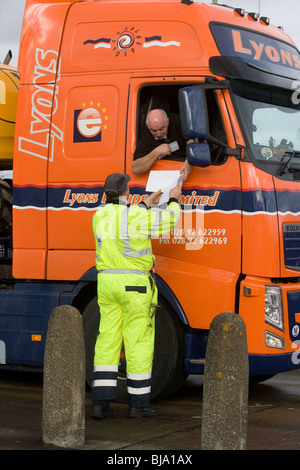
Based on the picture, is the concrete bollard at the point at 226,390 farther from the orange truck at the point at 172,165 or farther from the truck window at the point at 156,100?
the truck window at the point at 156,100

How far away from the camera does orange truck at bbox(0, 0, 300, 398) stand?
7.59m

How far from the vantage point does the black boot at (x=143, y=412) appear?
24.2ft

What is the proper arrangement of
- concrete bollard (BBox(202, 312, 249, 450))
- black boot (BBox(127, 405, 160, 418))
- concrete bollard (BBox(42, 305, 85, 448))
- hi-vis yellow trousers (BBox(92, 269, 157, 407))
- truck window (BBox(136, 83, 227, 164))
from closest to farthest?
1. concrete bollard (BBox(202, 312, 249, 450))
2. concrete bollard (BBox(42, 305, 85, 448))
3. hi-vis yellow trousers (BBox(92, 269, 157, 407))
4. black boot (BBox(127, 405, 160, 418))
5. truck window (BBox(136, 83, 227, 164))

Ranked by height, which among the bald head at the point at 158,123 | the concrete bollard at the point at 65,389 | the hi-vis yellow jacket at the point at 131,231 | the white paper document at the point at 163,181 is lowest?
the concrete bollard at the point at 65,389

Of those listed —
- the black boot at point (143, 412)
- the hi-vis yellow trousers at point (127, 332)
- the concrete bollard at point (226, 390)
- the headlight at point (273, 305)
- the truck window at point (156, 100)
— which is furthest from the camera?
the truck window at point (156, 100)

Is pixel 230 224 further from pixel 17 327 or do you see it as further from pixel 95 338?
pixel 17 327

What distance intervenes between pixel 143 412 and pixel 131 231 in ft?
4.86

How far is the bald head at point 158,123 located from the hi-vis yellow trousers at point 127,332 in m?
1.32

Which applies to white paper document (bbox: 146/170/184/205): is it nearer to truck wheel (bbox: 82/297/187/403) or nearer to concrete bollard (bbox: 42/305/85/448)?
truck wheel (bbox: 82/297/187/403)

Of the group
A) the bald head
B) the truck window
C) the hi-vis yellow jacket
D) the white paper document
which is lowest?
the hi-vis yellow jacket

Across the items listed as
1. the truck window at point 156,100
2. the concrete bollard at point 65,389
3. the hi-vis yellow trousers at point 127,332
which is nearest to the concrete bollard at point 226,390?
the concrete bollard at point 65,389

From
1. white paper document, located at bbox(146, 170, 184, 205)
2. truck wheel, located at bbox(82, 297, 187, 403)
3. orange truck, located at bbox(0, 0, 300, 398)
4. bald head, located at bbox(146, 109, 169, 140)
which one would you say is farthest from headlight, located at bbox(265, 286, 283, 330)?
bald head, located at bbox(146, 109, 169, 140)

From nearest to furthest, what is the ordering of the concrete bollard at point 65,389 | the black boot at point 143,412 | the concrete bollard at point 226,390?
the concrete bollard at point 226,390, the concrete bollard at point 65,389, the black boot at point 143,412

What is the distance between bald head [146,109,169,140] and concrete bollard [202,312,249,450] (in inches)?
94.1
